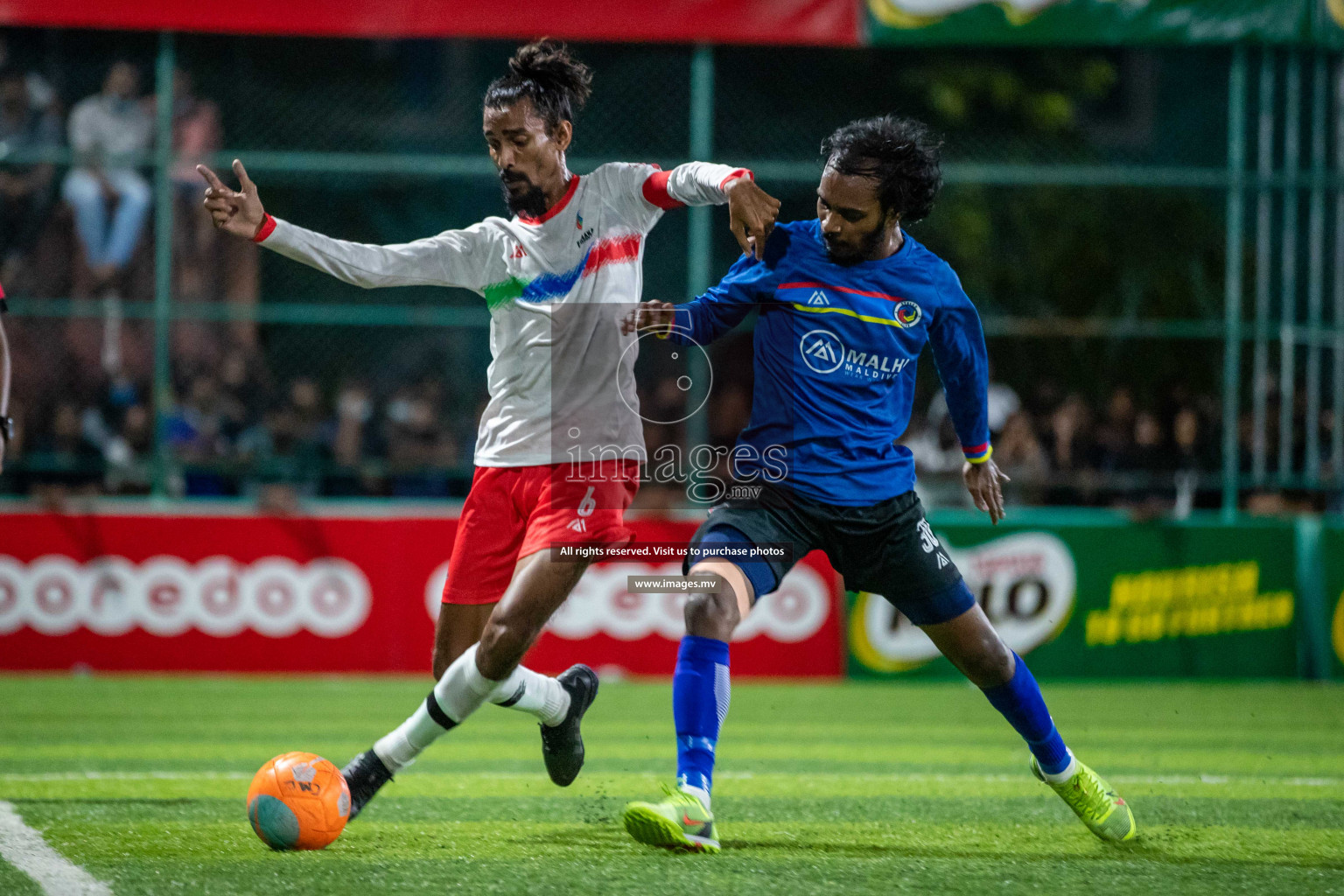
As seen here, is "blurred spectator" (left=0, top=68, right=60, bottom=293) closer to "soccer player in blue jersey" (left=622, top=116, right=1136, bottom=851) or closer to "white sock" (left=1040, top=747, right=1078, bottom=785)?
"soccer player in blue jersey" (left=622, top=116, right=1136, bottom=851)

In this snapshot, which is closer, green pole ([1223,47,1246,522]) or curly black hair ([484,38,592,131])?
curly black hair ([484,38,592,131])

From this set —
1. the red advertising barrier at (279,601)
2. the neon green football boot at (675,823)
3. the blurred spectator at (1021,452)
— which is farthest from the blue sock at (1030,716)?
the blurred spectator at (1021,452)

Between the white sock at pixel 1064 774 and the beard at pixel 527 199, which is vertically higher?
the beard at pixel 527 199

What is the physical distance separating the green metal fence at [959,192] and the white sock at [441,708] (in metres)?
6.75

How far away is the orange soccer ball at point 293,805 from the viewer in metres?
4.66

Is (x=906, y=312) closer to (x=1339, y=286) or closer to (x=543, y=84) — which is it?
(x=543, y=84)

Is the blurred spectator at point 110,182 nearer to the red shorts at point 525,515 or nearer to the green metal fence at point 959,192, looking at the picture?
the green metal fence at point 959,192

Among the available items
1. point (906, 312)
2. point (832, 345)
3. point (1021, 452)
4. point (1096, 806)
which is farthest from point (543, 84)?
point (1021, 452)

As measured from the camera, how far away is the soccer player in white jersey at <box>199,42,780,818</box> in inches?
197

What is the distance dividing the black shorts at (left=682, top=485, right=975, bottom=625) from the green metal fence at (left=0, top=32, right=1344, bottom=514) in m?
6.76

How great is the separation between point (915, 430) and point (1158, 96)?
652 cm

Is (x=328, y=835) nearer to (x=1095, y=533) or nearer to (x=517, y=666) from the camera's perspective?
(x=517, y=666)

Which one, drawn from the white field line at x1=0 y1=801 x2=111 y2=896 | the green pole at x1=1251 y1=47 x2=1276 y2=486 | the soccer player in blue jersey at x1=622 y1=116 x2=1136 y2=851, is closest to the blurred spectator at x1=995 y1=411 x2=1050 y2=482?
the green pole at x1=1251 y1=47 x2=1276 y2=486

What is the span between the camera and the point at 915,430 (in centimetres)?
1224
